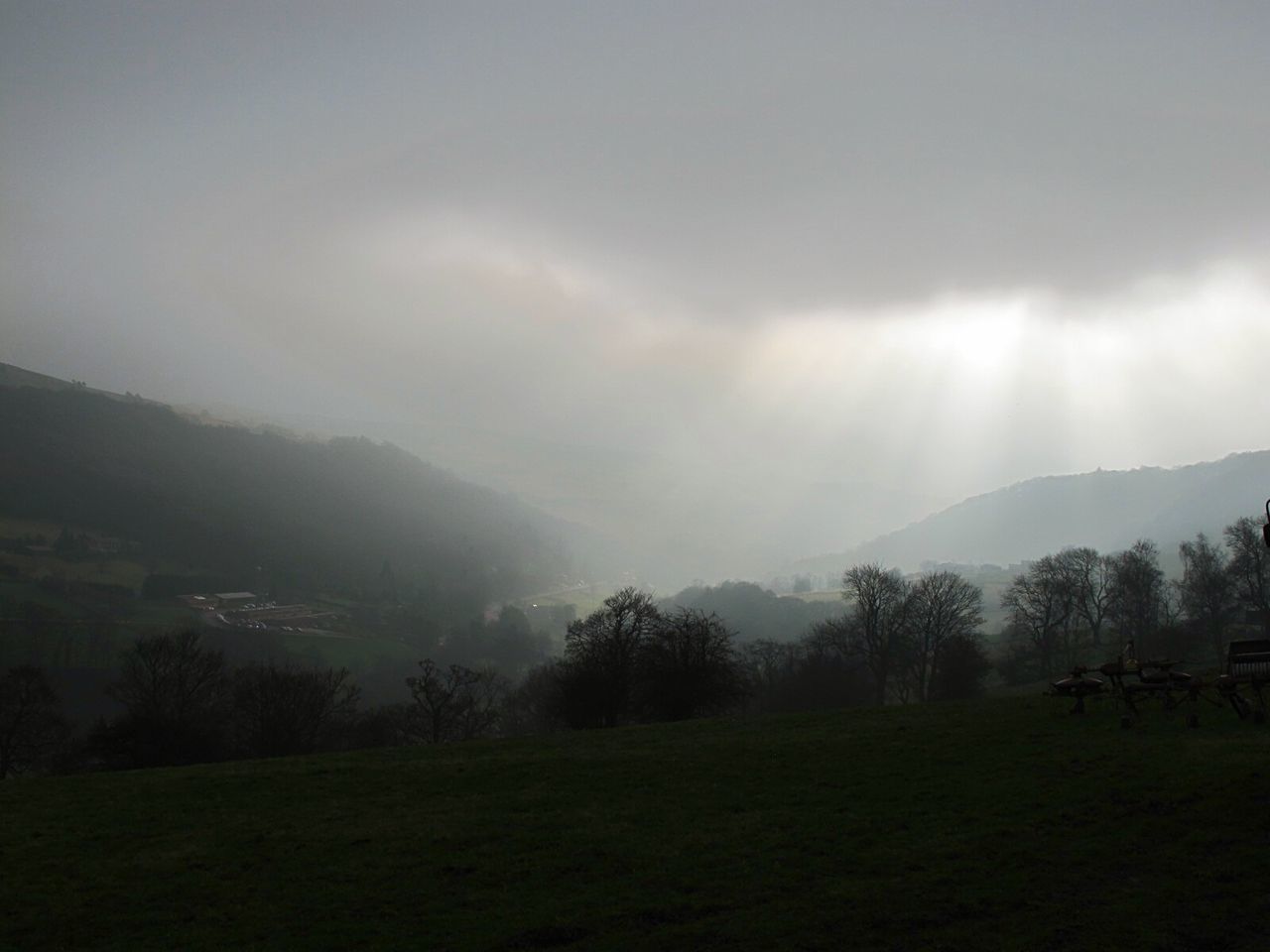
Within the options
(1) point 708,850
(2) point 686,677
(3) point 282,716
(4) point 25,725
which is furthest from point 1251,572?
(4) point 25,725

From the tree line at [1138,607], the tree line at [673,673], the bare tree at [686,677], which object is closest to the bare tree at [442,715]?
the tree line at [673,673]

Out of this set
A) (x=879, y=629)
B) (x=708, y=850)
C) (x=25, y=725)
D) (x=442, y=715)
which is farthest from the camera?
(x=879, y=629)

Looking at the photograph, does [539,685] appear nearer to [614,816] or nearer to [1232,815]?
[614,816]

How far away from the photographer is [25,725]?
198 feet

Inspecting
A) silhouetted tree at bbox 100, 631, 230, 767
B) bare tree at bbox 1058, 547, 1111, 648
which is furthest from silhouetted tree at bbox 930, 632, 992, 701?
silhouetted tree at bbox 100, 631, 230, 767

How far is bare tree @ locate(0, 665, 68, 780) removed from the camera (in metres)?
59.6

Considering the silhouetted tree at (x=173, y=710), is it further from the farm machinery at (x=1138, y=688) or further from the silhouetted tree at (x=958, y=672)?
the silhouetted tree at (x=958, y=672)

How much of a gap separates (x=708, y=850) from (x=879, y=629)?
203 ft

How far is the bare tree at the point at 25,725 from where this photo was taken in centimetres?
5959

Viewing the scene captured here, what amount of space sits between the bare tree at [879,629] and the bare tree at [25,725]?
216ft

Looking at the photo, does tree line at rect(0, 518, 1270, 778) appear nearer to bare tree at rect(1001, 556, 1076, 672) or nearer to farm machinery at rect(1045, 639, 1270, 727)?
bare tree at rect(1001, 556, 1076, 672)

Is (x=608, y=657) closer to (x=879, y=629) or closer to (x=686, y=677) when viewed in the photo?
(x=686, y=677)

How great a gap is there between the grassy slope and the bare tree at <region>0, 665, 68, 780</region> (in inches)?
1711

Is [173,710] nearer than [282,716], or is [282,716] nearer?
[282,716]
